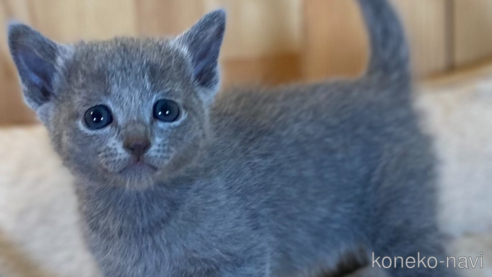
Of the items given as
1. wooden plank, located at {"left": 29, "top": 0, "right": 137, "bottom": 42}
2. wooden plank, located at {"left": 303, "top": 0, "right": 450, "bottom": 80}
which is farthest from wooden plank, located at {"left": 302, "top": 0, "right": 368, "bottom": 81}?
wooden plank, located at {"left": 29, "top": 0, "right": 137, "bottom": 42}

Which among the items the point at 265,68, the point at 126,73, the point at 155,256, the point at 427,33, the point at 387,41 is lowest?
the point at 155,256

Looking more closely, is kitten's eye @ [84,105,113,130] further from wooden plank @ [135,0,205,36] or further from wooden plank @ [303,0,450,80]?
wooden plank @ [303,0,450,80]

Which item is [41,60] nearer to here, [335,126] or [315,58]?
[335,126]

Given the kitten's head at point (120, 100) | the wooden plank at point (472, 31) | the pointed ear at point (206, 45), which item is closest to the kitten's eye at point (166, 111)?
the kitten's head at point (120, 100)

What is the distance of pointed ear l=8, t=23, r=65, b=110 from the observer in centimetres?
77

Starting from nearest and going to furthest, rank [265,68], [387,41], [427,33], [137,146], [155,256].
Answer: [137,146]
[155,256]
[387,41]
[265,68]
[427,33]

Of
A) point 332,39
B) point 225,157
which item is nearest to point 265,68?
point 332,39

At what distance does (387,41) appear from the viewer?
1124 millimetres

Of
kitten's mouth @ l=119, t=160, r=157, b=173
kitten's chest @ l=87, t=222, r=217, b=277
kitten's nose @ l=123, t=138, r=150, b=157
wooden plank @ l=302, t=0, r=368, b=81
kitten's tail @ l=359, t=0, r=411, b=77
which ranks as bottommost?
kitten's chest @ l=87, t=222, r=217, b=277

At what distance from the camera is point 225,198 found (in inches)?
34.5

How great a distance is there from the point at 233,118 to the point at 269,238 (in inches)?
9.0

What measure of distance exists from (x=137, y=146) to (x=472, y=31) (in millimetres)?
1263

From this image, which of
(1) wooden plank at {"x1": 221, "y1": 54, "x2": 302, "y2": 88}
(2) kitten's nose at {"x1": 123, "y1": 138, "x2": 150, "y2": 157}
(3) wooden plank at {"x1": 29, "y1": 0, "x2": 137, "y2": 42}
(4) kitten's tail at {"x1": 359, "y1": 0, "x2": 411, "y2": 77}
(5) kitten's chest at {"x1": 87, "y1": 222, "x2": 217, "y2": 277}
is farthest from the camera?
(1) wooden plank at {"x1": 221, "y1": 54, "x2": 302, "y2": 88}

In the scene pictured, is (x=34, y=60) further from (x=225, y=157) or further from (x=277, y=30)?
(x=277, y=30)
